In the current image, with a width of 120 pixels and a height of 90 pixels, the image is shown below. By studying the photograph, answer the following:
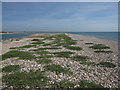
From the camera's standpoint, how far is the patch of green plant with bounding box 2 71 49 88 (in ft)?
20.4

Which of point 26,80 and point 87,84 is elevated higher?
point 26,80

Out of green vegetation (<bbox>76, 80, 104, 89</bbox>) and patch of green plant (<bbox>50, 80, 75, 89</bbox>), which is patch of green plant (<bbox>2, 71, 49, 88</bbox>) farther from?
green vegetation (<bbox>76, 80, 104, 89</bbox>)

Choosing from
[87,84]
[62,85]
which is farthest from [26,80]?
[87,84]

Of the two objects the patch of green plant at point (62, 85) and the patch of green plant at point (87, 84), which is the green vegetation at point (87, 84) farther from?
the patch of green plant at point (62, 85)

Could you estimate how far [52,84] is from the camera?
627 cm

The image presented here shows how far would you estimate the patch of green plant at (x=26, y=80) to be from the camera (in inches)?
244

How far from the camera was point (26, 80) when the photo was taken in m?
6.64

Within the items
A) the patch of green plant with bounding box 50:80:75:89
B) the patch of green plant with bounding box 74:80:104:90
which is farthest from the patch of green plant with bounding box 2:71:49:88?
the patch of green plant with bounding box 74:80:104:90

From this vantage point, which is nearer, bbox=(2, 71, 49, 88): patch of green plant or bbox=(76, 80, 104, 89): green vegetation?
bbox=(76, 80, 104, 89): green vegetation

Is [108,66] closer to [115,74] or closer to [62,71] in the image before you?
[115,74]

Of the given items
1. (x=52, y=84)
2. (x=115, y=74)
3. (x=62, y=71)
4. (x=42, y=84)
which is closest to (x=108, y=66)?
(x=115, y=74)

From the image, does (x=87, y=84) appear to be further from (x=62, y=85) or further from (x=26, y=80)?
(x=26, y=80)

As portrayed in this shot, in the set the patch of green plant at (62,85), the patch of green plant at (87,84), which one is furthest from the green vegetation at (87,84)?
the patch of green plant at (62,85)

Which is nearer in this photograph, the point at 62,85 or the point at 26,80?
the point at 62,85
